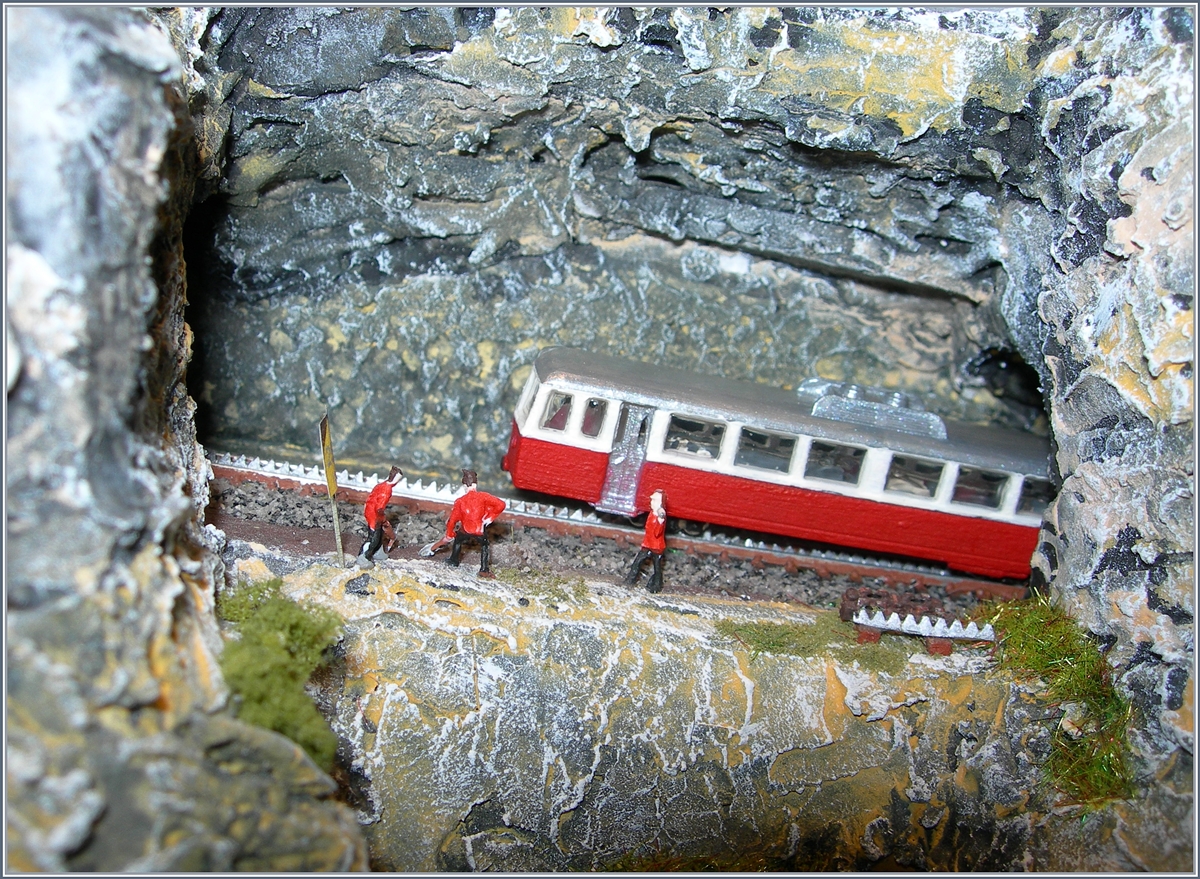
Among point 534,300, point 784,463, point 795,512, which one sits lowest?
point 795,512

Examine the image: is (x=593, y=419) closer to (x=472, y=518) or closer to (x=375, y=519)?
(x=472, y=518)

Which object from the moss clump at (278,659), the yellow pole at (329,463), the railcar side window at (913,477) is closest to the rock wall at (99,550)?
the moss clump at (278,659)

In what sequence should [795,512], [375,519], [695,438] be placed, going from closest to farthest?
1. [375,519]
2. [695,438]
3. [795,512]

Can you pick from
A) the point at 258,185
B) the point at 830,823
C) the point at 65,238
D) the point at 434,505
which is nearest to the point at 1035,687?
the point at 830,823

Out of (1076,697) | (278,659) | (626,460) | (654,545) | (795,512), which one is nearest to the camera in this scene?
(278,659)

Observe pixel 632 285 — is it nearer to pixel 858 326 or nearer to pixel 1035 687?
pixel 858 326

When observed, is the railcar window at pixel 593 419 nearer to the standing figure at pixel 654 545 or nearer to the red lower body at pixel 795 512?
the red lower body at pixel 795 512

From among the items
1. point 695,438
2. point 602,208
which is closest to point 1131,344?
point 695,438
